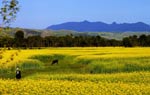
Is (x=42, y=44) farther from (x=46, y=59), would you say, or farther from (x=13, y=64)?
(x=13, y=64)

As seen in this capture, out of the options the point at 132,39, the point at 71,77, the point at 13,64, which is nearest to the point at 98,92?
the point at 71,77

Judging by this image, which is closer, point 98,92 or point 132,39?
point 98,92

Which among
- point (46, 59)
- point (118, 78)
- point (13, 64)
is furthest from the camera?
point (46, 59)

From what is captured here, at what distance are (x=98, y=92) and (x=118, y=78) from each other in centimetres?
1269

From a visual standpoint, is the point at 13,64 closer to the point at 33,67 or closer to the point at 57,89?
the point at 33,67

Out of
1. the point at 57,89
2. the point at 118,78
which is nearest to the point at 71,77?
the point at 118,78

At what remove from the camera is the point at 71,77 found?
36.4 metres

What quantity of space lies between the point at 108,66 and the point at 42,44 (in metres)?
124

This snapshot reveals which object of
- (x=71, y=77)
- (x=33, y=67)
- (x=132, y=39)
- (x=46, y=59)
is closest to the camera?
(x=71, y=77)

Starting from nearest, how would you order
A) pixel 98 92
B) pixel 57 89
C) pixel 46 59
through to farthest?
pixel 98 92 < pixel 57 89 < pixel 46 59

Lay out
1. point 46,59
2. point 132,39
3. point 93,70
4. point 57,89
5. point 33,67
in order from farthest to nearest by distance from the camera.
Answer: point 132,39 → point 46,59 → point 33,67 → point 93,70 → point 57,89

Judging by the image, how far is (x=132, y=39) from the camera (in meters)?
168

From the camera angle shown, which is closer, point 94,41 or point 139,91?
point 139,91

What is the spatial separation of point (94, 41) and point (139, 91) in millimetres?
150202
